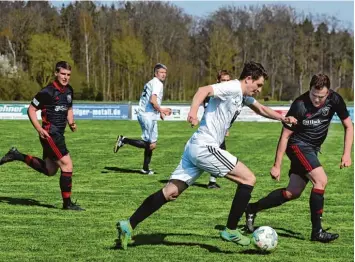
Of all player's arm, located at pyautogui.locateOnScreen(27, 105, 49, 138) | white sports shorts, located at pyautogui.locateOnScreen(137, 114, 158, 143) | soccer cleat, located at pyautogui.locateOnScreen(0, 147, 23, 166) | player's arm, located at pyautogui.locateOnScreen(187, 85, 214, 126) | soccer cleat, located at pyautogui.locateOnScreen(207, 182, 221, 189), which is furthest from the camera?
white sports shorts, located at pyautogui.locateOnScreen(137, 114, 158, 143)

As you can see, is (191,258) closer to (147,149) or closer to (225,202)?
(225,202)

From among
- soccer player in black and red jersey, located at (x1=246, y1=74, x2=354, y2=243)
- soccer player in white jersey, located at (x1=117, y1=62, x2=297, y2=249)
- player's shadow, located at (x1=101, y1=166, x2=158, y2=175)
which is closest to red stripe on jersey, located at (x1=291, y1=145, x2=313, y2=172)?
soccer player in black and red jersey, located at (x1=246, y1=74, x2=354, y2=243)

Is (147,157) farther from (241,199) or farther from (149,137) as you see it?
(241,199)

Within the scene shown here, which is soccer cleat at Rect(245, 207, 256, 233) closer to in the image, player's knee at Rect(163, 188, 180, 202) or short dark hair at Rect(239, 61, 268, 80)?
player's knee at Rect(163, 188, 180, 202)

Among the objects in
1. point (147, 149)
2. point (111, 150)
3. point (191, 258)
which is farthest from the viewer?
point (111, 150)

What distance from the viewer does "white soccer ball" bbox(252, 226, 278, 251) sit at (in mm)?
7496

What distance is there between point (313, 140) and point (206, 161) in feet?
5.39

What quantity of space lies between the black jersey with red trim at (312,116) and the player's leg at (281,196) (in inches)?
17.9

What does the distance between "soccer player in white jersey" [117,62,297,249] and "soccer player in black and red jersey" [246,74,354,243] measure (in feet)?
2.68

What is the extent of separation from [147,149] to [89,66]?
57.3m

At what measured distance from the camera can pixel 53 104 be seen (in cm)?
998

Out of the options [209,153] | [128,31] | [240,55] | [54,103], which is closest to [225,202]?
[54,103]

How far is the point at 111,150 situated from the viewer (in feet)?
67.7

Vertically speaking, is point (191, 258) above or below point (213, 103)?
below
